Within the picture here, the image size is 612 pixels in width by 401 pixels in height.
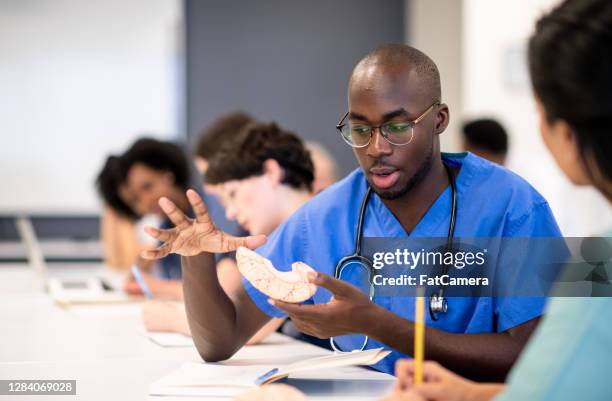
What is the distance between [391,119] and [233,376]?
0.51 metres

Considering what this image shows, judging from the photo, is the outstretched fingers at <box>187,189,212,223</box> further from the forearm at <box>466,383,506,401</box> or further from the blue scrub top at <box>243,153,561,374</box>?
the forearm at <box>466,383,506,401</box>

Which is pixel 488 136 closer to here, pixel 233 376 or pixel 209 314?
pixel 209 314

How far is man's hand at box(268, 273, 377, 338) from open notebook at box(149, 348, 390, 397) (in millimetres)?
45

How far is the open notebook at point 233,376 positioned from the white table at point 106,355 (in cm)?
3

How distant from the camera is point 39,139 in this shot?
4.54 meters

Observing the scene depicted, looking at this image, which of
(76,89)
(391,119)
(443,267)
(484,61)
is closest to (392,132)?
(391,119)

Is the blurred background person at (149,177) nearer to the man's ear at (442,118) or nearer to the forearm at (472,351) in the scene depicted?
the man's ear at (442,118)

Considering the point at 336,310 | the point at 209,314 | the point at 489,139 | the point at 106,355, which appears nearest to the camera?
the point at 336,310

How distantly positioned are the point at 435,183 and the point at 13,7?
11.9 feet

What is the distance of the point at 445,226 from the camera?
1496 millimetres

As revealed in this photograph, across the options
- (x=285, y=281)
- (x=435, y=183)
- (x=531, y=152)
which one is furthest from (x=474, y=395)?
(x=531, y=152)

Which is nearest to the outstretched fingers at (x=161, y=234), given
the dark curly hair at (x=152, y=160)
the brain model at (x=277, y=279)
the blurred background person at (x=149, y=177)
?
the brain model at (x=277, y=279)

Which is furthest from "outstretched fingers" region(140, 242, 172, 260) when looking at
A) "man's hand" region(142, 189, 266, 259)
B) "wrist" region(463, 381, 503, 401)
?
"wrist" region(463, 381, 503, 401)

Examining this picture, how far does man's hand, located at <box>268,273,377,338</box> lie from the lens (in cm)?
116
